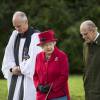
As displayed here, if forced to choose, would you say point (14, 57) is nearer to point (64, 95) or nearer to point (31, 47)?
point (31, 47)

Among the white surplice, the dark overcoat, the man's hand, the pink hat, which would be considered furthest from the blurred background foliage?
the pink hat

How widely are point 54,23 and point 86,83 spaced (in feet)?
75.2

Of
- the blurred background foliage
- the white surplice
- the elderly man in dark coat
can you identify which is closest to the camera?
the elderly man in dark coat

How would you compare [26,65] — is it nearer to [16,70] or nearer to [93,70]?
[16,70]

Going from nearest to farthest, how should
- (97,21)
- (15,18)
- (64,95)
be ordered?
(64,95)
(15,18)
(97,21)

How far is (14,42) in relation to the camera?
912 centimetres

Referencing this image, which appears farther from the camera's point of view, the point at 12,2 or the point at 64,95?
the point at 12,2

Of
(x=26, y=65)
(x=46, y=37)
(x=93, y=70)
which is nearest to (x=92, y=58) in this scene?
(x=93, y=70)

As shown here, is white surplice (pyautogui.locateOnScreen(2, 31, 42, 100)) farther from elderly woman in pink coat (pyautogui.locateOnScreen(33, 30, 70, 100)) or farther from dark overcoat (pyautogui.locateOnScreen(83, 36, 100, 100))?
dark overcoat (pyautogui.locateOnScreen(83, 36, 100, 100))

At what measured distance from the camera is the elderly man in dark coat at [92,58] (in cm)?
820

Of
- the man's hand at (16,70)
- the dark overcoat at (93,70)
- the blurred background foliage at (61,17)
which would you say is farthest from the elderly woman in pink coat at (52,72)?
the blurred background foliage at (61,17)

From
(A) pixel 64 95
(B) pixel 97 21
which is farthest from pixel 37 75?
(B) pixel 97 21

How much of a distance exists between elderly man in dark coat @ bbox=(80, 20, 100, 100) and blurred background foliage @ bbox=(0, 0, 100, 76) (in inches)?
845

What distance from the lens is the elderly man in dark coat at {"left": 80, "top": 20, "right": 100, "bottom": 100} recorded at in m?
8.20
